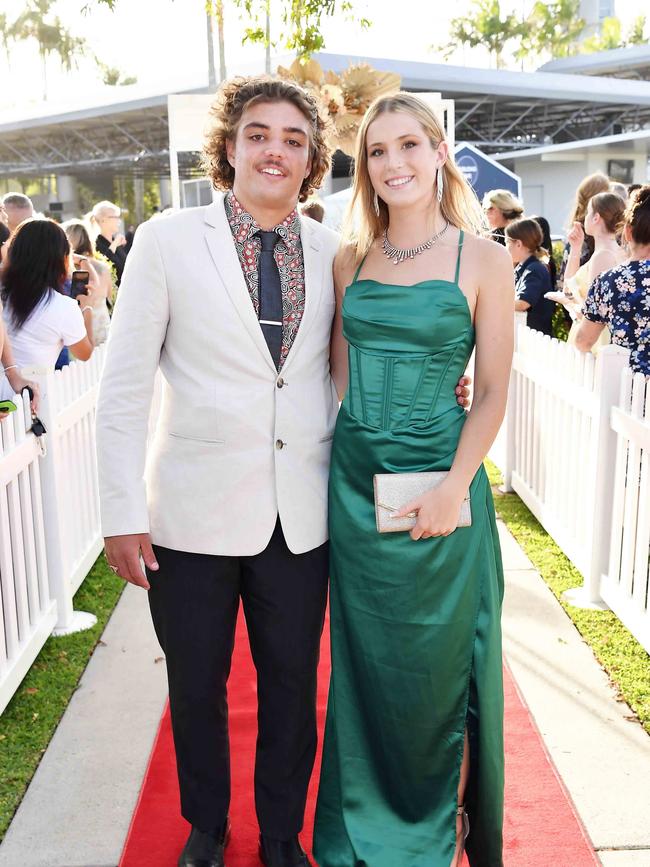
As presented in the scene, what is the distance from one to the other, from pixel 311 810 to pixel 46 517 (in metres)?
2.04

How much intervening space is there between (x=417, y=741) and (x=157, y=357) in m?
1.25

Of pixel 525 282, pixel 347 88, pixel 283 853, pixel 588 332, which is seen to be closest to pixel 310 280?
pixel 283 853

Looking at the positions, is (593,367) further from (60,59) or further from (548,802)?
(60,59)

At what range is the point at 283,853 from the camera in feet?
8.39

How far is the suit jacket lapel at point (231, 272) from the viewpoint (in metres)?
2.33

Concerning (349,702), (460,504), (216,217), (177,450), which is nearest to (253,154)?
(216,217)

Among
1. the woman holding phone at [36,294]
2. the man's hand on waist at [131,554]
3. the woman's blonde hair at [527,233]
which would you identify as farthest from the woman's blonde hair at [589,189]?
the man's hand on waist at [131,554]

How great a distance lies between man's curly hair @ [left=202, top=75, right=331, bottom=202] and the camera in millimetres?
2432

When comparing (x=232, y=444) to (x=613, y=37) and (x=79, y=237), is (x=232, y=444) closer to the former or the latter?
(x=79, y=237)

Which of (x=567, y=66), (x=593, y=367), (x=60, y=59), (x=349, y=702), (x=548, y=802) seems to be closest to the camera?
(x=349, y=702)

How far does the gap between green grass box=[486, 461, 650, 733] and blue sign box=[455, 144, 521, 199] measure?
5325 mm

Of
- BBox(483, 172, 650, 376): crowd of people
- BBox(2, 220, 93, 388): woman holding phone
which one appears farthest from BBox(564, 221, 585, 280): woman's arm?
BBox(2, 220, 93, 388): woman holding phone

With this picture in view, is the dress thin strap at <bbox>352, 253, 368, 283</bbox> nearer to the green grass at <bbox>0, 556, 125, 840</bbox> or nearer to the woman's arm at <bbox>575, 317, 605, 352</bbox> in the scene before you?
the green grass at <bbox>0, 556, 125, 840</bbox>

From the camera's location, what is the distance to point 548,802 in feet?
9.51
